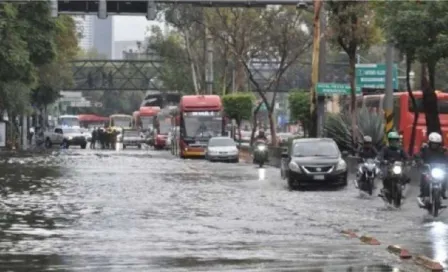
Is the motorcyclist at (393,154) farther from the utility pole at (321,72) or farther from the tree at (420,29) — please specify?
the utility pole at (321,72)

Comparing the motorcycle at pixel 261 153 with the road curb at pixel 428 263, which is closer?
the road curb at pixel 428 263

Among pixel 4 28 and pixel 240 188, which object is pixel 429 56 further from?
pixel 4 28

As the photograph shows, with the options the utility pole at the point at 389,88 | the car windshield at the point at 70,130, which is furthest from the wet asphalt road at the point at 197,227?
the car windshield at the point at 70,130

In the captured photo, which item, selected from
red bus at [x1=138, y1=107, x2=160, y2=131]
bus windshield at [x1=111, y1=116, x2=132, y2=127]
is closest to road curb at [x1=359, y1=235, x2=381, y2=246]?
red bus at [x1=138, y1=107, x2=160, y2=131]

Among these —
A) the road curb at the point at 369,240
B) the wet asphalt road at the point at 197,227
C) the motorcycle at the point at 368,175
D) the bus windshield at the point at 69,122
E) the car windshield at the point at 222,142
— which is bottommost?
the wet asphalt road at the point at 197,227

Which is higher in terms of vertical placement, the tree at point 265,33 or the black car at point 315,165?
the tree at point 265,33

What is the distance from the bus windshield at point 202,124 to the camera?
59219mm

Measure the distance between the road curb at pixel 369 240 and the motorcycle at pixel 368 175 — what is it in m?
10.7

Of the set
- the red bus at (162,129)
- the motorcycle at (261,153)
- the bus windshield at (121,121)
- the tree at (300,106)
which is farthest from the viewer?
the bus windshield at (121,121)

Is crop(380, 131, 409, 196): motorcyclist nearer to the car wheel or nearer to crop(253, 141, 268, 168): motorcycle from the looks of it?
the car wheel

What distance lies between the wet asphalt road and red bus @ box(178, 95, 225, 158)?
25485 mm

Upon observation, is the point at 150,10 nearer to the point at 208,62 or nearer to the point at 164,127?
the point at 208,62

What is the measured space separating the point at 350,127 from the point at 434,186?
810 inches

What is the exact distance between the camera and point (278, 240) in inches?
661
